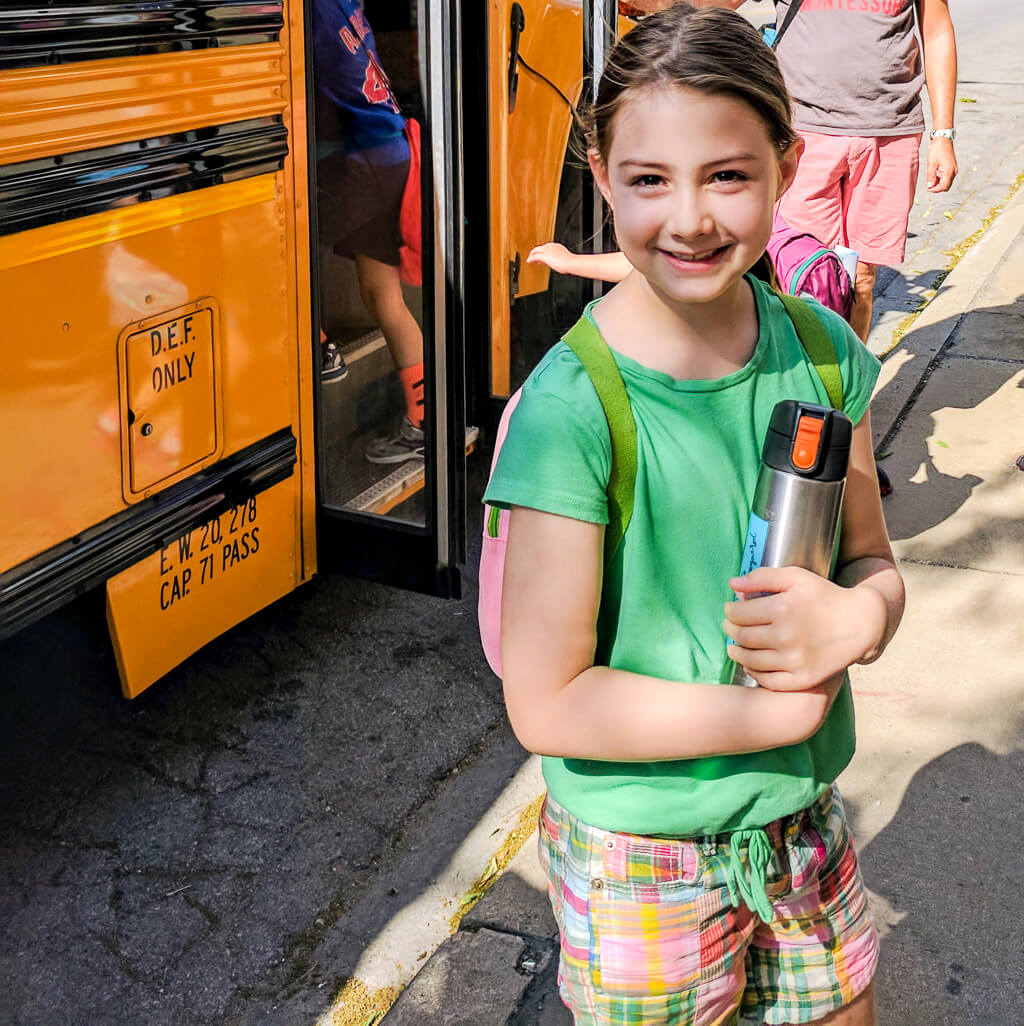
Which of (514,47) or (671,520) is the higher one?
(514,47)

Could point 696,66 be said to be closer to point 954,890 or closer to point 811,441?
point 811,441

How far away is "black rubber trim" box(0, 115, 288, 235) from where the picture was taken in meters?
2.37

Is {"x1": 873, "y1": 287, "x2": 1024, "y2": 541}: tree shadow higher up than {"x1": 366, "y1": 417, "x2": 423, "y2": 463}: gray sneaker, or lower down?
lower down

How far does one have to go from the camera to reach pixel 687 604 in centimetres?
138

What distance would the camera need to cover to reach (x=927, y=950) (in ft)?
8.00

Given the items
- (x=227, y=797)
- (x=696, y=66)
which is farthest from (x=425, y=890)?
(x=696, y=66)

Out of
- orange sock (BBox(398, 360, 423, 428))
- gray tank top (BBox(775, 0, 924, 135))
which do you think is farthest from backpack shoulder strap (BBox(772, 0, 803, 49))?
orange sock (BBox(398, 360, 423, 428))

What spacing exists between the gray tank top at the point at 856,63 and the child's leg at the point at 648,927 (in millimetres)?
3367

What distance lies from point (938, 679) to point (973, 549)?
773 millimetres

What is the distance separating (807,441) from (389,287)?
96.6 inches

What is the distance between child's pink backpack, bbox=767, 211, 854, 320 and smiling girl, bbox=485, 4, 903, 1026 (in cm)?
167

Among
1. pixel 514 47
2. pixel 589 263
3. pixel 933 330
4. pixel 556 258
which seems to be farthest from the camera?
pixel 933 330

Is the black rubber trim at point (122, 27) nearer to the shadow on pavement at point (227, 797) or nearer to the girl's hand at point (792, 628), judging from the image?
the shadow on pavement at point (227, 797)

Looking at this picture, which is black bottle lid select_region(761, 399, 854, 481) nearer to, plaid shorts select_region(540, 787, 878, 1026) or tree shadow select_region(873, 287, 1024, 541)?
plaid shorts select_region(540, 787, 878, 1026)
